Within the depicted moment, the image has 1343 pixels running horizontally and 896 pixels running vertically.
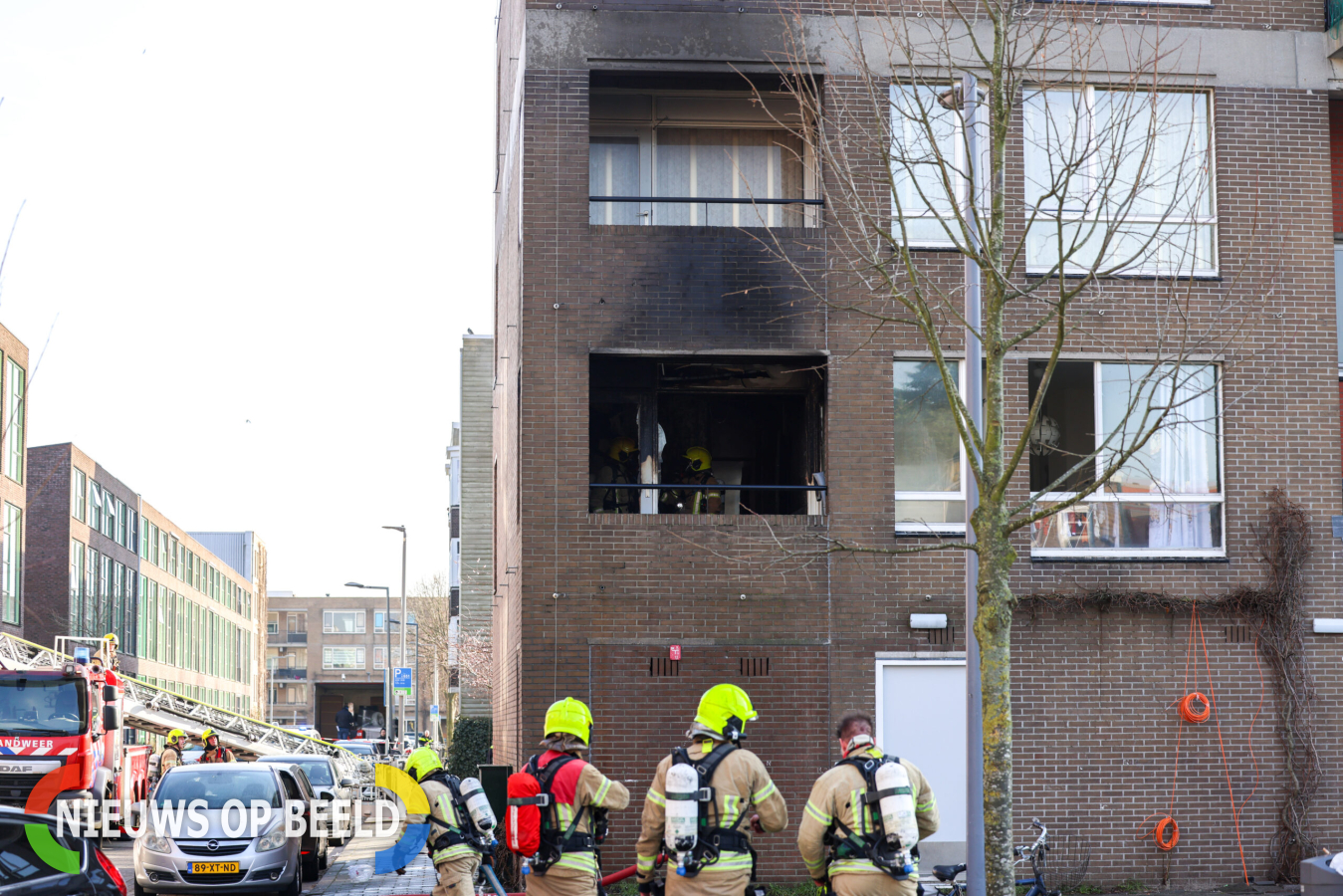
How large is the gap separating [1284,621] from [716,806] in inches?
370

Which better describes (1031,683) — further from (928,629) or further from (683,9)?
(683,9)

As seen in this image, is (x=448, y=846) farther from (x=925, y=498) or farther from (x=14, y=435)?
(x=14, y=435)

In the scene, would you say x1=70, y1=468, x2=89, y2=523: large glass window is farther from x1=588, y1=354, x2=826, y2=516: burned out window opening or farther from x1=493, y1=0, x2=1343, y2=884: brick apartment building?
x1=493, y1=0, x2=1343, y2=884: brick apartment building

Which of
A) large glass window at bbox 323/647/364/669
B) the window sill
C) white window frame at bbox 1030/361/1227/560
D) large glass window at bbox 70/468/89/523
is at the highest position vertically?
large glass window at bbox 70/468/89/523

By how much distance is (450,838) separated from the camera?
1012 centimetres

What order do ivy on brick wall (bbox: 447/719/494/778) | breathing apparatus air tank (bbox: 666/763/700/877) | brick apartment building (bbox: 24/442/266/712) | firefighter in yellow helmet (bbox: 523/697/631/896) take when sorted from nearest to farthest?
breathing apparatus air tank (bbox: 666/763/700/877), firefighter in yellow helmet (bbox: 523/697/631/896), ivy on brick wall (bbox: 447/719/494/778), brick apartment building (bbox: 24/442/266/712)

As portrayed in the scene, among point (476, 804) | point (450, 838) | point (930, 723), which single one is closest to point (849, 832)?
point (476, 804)

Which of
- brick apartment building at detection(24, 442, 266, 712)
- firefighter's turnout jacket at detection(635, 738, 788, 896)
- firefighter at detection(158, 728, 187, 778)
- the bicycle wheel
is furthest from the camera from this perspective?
brick apartment building at detection(24, 442, 266, 712)

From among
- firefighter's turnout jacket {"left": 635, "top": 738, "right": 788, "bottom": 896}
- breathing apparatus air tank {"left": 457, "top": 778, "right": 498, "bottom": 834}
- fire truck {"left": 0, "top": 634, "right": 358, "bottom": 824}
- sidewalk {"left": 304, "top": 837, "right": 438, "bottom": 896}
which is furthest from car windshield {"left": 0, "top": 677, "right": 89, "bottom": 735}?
firefighter's turnout jacket {"left": 635, "top": 738, "right": 788, "bottom": 896}

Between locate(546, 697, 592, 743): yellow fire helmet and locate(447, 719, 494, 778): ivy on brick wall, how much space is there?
14115mm

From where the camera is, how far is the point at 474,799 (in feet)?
33.2

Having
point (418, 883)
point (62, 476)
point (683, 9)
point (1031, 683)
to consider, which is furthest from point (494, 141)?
point (62, 476)

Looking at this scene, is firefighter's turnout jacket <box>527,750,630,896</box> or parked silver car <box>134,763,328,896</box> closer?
firefighter's turnout jacket <box>527,750,630,896</box>

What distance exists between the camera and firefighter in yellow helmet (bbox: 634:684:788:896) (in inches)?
331
